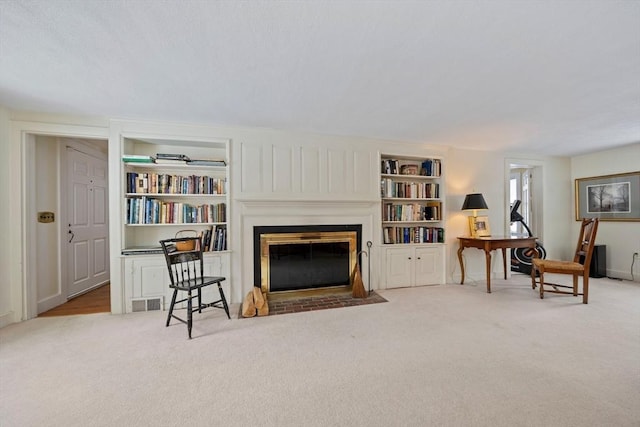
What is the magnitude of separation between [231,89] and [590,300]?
15.6 ft

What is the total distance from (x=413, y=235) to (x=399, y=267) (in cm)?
54

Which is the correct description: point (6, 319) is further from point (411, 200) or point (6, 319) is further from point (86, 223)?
point (411, 200)

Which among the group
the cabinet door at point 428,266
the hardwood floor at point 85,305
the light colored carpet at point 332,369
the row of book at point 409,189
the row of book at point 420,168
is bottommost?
the light colored carpet at point 332,369

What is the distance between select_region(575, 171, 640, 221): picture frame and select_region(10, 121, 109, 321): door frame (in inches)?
302

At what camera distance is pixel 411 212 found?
12.7 ft

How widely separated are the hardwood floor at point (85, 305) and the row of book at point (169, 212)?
1.13 meters

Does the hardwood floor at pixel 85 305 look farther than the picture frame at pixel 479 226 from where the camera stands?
No

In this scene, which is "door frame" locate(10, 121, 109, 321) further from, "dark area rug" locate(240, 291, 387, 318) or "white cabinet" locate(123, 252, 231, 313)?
"dark area rug" locate(240, 291, 387, 318)

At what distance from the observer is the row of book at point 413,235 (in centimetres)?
374

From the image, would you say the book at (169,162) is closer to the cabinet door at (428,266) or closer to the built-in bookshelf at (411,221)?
the built-in bookshelf at (411,221)

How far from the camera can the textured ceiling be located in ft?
4.34

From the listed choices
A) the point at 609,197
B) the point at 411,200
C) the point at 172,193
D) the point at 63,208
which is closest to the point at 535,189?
the point at 609,197

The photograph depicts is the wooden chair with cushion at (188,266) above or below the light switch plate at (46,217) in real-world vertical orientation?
below

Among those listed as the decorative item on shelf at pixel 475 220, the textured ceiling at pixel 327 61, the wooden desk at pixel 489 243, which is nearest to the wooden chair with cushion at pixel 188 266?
the textured ceiling at pixel 327 61
